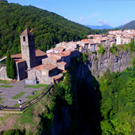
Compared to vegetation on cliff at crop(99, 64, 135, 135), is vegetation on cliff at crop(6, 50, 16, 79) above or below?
above

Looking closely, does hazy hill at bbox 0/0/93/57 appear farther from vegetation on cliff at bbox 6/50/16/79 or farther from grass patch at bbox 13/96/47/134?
grass patch at bbox 13/96/47/134

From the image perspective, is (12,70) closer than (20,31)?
Yes

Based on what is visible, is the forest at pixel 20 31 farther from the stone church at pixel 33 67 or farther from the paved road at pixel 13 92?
the paved road at pixel 13 92

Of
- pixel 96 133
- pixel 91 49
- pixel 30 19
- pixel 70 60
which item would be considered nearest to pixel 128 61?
pixel 91 49

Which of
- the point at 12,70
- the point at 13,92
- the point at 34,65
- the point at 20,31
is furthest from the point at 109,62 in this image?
the point at 13,92

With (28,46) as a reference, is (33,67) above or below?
below

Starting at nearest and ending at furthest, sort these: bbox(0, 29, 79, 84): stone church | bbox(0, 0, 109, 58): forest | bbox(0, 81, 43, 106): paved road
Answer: bbox(0, 81, 43, 106): paved road < bbox(0, 29, 79, 84): stone church < bbox(0, 0, 109, 58): forest

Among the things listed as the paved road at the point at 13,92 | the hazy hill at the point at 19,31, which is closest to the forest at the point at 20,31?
the hazy hill at the point at 19,31

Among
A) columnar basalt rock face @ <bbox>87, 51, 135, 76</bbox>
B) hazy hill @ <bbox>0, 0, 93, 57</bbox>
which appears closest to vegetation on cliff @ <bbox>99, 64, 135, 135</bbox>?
columnar basalt rock face @ <bbox>87, 51, 135, 76</bbox>

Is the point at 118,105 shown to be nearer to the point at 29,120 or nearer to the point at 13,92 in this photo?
the point at 13,92
